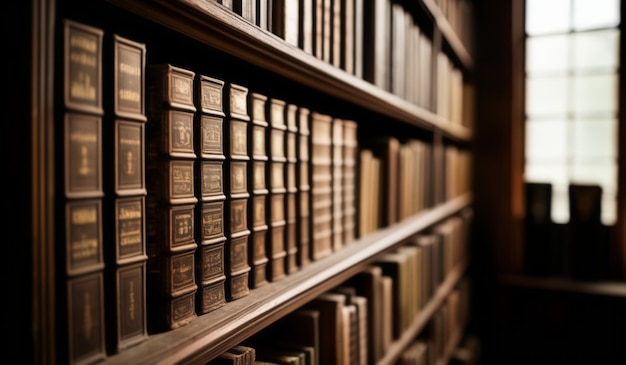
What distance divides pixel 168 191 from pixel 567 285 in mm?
2785

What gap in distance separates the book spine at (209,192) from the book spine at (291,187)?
0.22 meters

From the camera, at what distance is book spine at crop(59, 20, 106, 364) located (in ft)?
1.69

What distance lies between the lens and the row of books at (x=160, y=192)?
53 cm

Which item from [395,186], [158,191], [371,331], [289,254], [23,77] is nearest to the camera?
[23,77]

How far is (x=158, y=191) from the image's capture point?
0.67 metres

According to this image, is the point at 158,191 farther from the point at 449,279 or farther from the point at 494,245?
the point at 494,245

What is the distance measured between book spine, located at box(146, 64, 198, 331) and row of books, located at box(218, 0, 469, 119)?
19cm

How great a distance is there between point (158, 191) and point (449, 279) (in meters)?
1.97

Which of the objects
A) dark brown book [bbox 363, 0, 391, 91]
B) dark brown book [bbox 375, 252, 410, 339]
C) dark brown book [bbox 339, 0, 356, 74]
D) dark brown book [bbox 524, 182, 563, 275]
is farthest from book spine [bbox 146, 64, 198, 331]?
dark brown book [bbox 524, 182, 563, 275]

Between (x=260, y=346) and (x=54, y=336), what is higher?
(x=54, y=336)

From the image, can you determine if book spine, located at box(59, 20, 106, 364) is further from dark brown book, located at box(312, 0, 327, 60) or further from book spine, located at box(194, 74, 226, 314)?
dark brown book, located at box(312, 0, 327, 60)

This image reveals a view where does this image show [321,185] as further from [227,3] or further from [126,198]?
[126,198]

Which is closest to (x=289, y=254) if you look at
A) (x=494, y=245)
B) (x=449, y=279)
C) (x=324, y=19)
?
(x=324, y=19)

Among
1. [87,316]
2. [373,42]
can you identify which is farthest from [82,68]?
[373,42]
